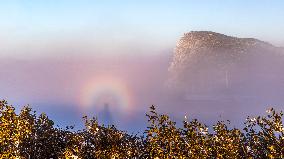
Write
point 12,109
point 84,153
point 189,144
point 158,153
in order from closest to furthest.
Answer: point 158,153
point 189,144
point 12,109
point 84,153

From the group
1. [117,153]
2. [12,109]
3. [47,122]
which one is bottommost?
[117,153]

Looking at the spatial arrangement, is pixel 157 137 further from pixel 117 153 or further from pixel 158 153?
pixel 117 153

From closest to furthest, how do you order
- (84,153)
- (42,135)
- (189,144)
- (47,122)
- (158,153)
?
(158,153)
(189,144)
(84,153)
(42,135)
(47,122)

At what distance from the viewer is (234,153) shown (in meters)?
43.0

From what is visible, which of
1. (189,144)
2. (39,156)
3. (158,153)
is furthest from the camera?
(39,156)

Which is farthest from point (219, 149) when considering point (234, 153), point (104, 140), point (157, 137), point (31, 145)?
point (31, 145)

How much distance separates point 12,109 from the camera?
52500mm

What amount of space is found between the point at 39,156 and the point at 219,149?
37.4 meters

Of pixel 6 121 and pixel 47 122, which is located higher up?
pixel 47 122

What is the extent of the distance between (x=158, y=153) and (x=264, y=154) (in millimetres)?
22258

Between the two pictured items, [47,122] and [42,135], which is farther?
[47,122]

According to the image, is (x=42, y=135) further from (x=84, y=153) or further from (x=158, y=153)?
(x=158, y=153)

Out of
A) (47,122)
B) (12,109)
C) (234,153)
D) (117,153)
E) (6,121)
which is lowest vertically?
(234,153)

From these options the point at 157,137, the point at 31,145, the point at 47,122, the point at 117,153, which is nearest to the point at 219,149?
the point at 157,137
